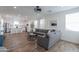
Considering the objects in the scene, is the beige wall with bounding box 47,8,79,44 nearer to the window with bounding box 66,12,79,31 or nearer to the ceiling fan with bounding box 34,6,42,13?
the window with bounding box 66,12,79,31

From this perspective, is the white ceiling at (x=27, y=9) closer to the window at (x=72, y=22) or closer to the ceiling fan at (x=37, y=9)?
the ceiling fan at (x=37, y=9)

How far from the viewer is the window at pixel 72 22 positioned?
2.16 metres

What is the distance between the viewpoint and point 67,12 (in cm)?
218

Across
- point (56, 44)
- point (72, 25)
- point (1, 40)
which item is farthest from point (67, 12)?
point (1, 40)

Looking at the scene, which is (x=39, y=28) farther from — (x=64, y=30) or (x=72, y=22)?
(x=72, y=22)

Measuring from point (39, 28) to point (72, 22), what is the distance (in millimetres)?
808

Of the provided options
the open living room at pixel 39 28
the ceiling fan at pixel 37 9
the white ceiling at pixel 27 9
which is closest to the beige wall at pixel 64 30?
the open living room at pixel 39 28

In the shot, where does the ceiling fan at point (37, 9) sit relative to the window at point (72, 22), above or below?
above

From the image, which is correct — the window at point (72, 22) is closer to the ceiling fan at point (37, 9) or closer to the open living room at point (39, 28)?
the open living room at point (39, 28)

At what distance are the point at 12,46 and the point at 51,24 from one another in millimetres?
1067

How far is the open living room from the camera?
2.09 meters
